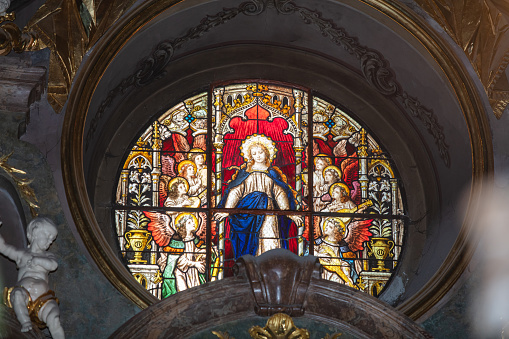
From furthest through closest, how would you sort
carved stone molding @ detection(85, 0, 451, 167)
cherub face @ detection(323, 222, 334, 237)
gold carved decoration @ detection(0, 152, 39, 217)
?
cherub face @ detection(323, 222, 334, 237), carved stone molding @ detection(85, 0, 451, 167), gold carved decoration @ detection(0, 152, 39, 217)

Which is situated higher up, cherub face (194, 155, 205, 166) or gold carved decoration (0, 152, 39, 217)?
cherub face (194, 155, 205, 166)

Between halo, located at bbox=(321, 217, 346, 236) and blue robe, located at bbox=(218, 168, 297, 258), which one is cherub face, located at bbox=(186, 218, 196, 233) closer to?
blue robe, located at bbox=(218, 168, 297, 258)

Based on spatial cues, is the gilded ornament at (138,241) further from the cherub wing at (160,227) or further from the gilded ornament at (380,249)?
the gilded ornament at (380,249)

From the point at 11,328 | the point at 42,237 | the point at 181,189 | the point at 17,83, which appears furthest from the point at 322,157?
the point at 11,328

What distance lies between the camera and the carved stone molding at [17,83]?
837 cm

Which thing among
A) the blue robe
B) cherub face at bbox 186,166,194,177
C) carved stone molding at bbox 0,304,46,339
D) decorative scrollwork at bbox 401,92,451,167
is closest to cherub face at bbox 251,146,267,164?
the blue robe

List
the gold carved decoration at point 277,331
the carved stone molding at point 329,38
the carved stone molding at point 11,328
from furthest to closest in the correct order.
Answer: the carved stone molding at point 329,38 → the gold carved decoration at point 277,331 → the carved stone molding at point 11,328

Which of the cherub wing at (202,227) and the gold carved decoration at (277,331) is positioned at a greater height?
the cherub wing at (202,227)

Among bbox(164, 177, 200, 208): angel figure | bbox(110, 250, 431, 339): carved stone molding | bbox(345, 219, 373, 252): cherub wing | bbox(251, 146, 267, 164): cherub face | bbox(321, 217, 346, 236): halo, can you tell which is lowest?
bbox(110, 250, 431, 339): carved stone molding

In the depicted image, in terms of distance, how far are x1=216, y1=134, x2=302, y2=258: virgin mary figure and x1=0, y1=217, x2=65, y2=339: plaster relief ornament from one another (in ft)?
7.84

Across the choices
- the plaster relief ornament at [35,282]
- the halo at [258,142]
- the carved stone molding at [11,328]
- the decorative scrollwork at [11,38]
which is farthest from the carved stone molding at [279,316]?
the halo at [258,142]

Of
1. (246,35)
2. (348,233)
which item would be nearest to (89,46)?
(246,35)

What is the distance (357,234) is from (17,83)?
127 inches

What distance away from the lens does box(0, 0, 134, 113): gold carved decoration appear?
28.6 ft
